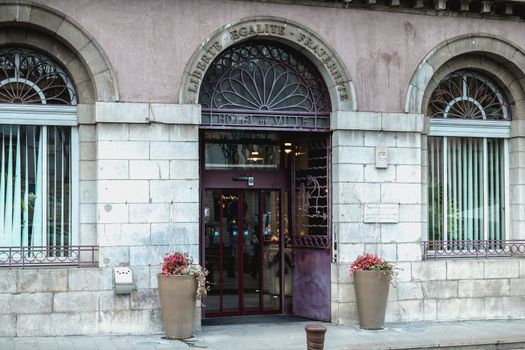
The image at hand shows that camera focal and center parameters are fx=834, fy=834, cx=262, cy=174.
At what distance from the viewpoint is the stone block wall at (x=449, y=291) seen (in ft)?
52.4

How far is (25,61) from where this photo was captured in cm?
1492

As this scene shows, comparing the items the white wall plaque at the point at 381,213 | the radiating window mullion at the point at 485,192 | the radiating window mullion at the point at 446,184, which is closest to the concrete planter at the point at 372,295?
the white wall plaque at the point at 381,213

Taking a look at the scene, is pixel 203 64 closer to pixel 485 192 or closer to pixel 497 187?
pixel 485 192

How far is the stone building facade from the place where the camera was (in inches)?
575

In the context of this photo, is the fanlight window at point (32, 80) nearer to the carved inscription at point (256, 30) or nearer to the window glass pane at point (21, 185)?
the window glass pane at point (21, 185)

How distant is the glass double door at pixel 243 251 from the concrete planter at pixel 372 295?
2.44 metres

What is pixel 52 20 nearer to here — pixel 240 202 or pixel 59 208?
pixel 59 208

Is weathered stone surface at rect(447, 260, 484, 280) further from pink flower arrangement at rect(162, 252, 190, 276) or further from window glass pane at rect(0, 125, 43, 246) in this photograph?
window glass pane at rect(0, 125, 43, 246)

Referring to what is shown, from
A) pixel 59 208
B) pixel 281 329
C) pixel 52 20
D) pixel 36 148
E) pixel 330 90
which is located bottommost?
pixel 281 329

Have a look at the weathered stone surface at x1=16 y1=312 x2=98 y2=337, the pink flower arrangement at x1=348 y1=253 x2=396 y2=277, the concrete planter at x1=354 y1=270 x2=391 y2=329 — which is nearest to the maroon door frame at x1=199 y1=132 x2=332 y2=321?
the pink flower arrangement at x1=348 y1=253 x2=396 y2=277

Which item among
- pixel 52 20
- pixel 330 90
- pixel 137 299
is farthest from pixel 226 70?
pixel 137 299

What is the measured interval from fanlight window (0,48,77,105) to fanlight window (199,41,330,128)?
2575mm

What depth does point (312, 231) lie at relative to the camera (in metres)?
17.0

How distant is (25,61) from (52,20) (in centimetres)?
100
